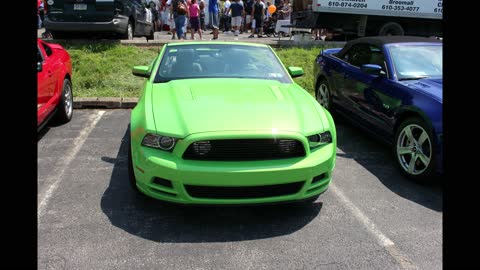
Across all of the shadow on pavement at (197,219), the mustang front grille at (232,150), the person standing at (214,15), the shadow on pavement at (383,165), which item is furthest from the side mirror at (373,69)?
the person standing at (214,15)

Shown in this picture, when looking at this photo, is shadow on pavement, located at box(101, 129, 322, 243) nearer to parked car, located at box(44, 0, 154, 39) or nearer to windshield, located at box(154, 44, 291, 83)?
windshield, located at box(154, 44, 291, 83)

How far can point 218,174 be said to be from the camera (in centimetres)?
304

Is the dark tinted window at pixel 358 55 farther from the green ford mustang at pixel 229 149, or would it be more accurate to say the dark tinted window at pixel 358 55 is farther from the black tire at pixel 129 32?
the black tire at pixel 129 32

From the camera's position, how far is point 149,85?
4.33 metres

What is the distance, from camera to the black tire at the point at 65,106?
5971mm

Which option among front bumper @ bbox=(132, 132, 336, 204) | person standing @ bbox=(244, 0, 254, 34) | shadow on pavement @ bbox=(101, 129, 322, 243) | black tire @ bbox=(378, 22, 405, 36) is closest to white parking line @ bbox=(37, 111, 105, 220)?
shadow on pavement @ bbox=(101, 129, 322, 243)

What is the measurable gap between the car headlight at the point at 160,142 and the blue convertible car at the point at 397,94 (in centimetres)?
260

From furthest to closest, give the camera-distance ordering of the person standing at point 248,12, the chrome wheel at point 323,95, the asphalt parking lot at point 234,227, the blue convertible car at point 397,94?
the person standing at point 248,12 < the chrome wheel at point 323,95 < the blue convertible car at point 397,94 < the asphalt parking lot at point 234,227
